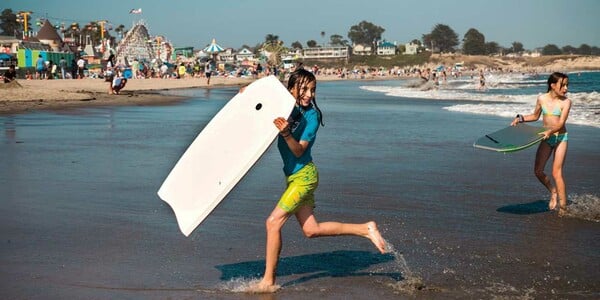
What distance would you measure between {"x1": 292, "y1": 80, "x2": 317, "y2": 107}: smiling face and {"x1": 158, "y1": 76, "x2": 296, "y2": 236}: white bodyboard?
110mm

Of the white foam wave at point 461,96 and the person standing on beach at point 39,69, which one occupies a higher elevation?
the person standing on beach at point 39,69

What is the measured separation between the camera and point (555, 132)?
6.86 meters

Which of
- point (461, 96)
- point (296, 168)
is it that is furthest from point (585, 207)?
point (461, 96)

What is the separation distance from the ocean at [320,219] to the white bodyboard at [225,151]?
20.9 inches

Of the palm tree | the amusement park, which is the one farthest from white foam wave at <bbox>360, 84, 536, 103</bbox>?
the palm tree

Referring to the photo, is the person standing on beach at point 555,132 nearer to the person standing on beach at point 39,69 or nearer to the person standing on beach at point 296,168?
the person standing on beach at point 296,168

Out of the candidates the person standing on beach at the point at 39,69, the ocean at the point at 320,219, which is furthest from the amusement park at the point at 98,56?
the ocean at the point at 320,219

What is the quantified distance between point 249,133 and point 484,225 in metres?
2.80

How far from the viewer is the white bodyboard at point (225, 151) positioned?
4.27 m

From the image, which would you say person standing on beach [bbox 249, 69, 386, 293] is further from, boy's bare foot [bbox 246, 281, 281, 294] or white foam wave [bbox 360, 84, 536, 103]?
white foam wave [bbox 360, 84, 536, 103]

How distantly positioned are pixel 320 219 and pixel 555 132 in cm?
252

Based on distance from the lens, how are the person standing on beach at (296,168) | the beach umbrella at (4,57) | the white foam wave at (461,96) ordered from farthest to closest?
the beach umbrella at (4,57) < the white foam wave at (461,96) < the person standing on beach at (296,168)

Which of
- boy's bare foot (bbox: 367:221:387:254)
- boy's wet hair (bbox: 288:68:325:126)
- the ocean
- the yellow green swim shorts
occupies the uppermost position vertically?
boy's wet hair (bbox: 288:68:325:126)

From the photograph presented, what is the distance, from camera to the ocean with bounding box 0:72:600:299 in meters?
4.45
